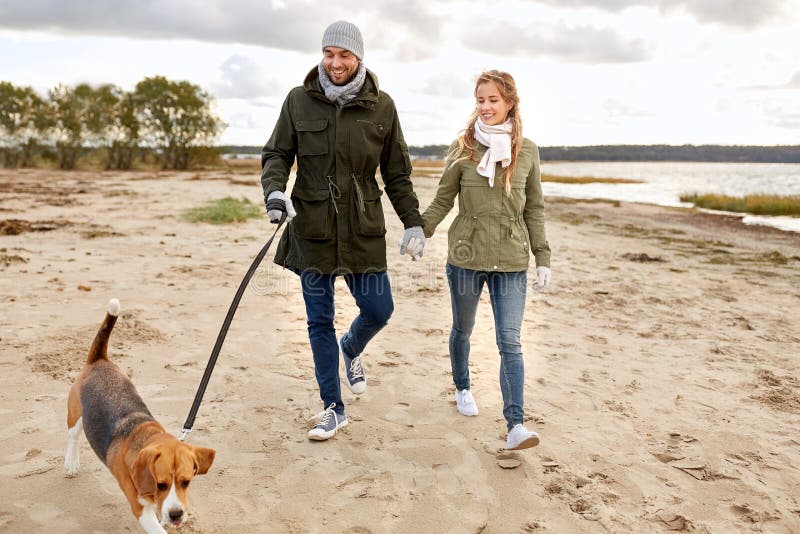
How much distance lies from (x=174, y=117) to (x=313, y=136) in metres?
46.4

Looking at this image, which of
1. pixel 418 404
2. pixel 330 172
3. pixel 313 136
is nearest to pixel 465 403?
pixel 418 404

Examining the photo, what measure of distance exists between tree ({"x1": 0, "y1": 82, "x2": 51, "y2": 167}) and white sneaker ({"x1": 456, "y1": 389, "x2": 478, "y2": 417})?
1888 inches

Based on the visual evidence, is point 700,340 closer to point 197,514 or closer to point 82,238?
point 197,514

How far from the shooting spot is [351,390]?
4.80m

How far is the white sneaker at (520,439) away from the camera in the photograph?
3.74 meters

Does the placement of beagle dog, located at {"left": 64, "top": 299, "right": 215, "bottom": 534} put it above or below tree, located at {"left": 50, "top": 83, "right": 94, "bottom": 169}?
below

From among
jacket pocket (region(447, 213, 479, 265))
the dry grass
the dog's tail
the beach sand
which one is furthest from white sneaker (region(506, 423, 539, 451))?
the dry grass

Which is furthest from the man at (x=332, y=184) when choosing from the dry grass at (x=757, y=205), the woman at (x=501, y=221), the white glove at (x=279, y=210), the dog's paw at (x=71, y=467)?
the dry grass at (x=757, y=205)

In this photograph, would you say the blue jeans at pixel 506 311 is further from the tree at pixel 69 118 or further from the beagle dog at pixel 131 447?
the tree at pixel 69 118

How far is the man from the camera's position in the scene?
3801 mm

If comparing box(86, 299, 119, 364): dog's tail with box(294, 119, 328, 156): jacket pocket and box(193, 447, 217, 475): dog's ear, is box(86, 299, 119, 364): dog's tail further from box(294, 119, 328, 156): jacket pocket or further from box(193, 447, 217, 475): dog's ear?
box(294, 119, 328, 156): jacket pocket

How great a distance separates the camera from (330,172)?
3.86 metres

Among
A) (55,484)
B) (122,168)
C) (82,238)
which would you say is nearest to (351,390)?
(55,484)

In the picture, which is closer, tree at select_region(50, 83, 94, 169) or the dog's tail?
the dog's tail
